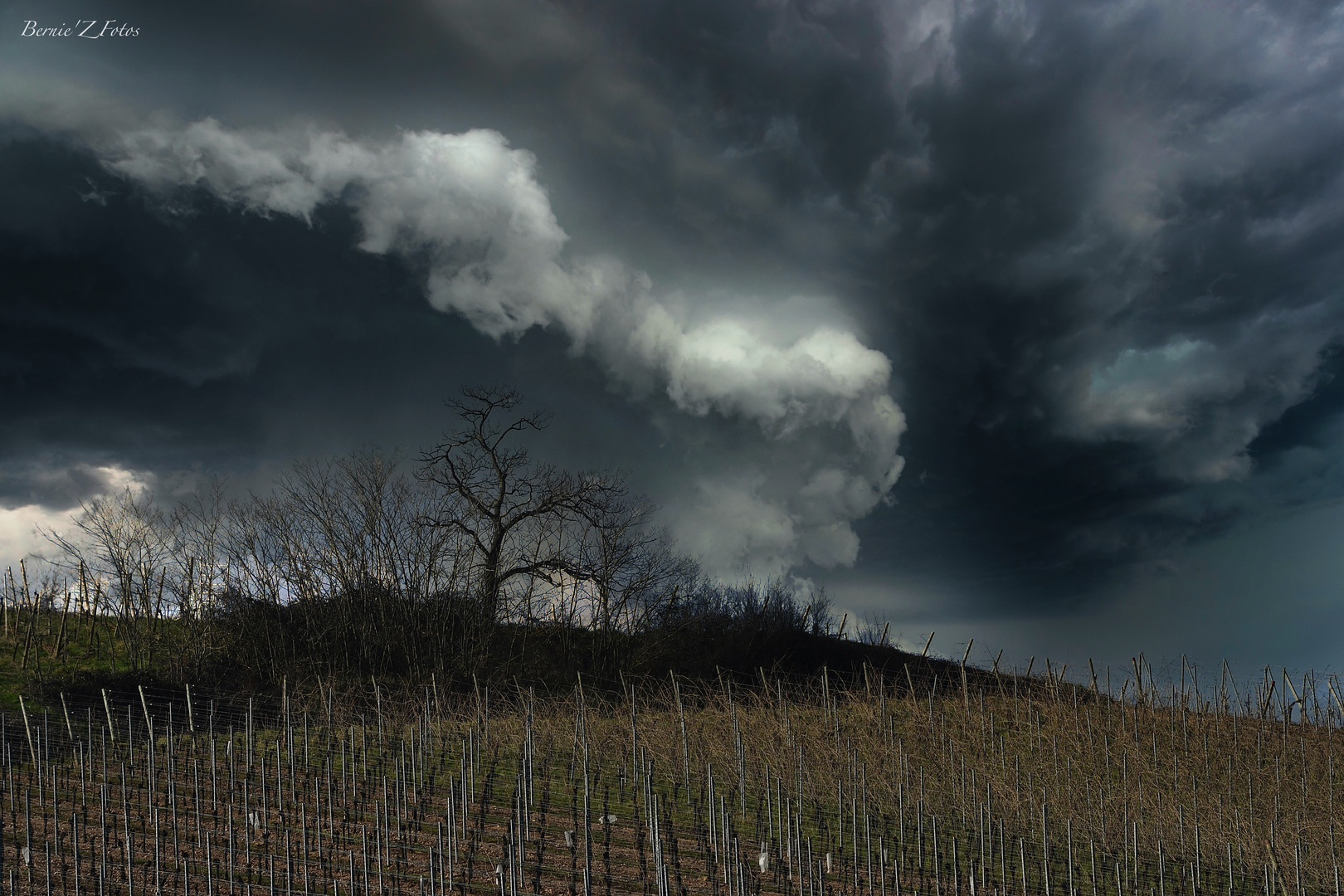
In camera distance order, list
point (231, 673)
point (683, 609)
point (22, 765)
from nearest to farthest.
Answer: point (22, 765)
point (231, 673)
point (683, 609)

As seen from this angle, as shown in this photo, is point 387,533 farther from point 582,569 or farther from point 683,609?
point 683,609

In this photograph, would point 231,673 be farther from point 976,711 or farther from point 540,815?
point 976,711

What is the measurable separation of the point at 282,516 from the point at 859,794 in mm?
13569

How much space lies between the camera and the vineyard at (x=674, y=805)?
20.4 ft

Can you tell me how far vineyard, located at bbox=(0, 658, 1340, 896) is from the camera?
6223mm

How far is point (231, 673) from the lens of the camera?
52.0 ft

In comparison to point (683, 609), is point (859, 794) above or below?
below

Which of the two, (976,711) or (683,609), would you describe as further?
(683,609)

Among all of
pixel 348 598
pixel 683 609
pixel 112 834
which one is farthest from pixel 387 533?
pixel 112 834

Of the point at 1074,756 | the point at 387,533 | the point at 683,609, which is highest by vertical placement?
the point at 387,533

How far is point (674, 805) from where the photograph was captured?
27.8 ft

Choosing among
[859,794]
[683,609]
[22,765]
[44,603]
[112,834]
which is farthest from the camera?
[683,609]

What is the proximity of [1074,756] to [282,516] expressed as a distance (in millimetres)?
15144

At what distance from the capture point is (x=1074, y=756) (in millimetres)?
11609
